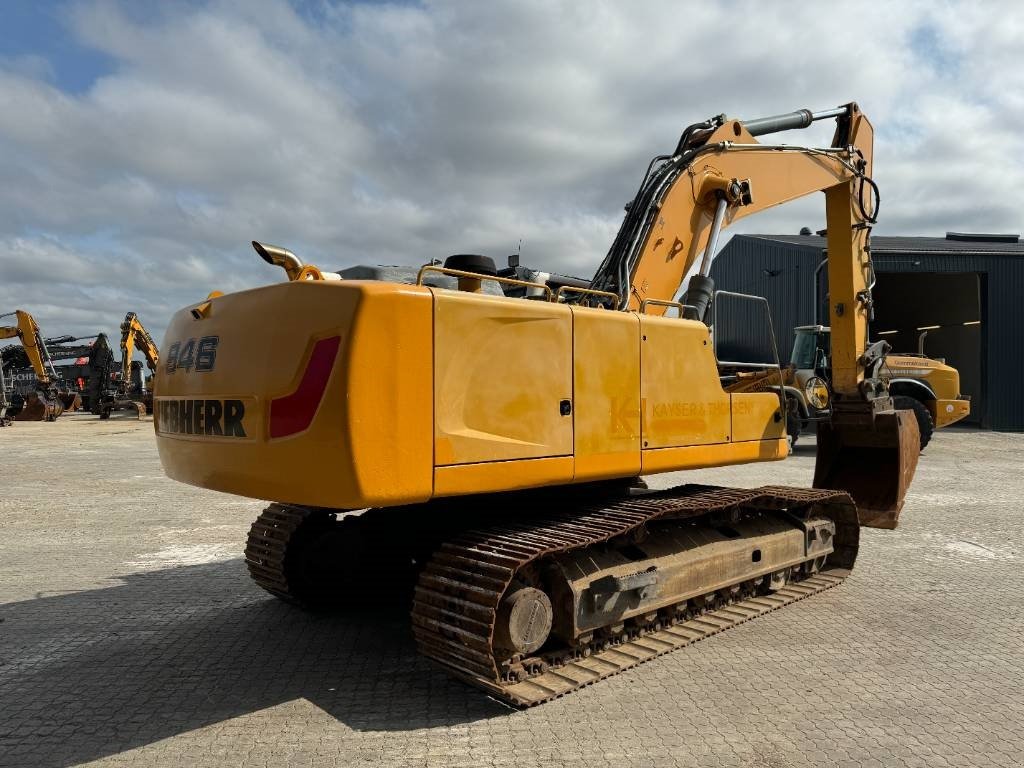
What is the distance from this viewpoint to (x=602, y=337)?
4.25 meters

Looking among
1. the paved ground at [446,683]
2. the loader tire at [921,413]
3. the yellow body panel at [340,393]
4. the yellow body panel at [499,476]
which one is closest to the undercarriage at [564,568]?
the paved ground at [446,683]

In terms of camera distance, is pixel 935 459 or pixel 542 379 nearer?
pixel 542 379

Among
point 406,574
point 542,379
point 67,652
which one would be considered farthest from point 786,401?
point 67,652

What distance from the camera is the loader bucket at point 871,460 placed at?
6.74 metres

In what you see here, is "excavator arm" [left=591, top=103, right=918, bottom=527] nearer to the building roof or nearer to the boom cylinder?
the boom cylinder

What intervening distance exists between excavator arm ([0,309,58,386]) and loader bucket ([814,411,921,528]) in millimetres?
32235

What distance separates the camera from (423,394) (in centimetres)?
345

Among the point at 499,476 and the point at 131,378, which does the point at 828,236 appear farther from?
the point at 131,378

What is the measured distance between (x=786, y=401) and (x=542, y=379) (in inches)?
108

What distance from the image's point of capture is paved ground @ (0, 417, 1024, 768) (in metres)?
3.30

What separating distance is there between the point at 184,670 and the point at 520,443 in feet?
7.76

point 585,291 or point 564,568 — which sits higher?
point 585,291

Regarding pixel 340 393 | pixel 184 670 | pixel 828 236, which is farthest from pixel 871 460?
pixel 184 670

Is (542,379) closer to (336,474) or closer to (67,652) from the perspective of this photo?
(336,474)
